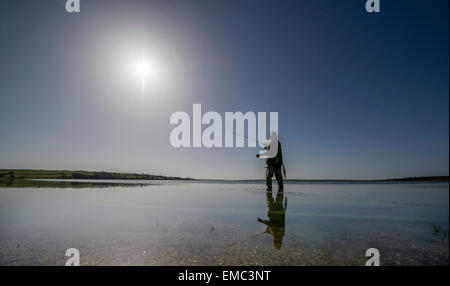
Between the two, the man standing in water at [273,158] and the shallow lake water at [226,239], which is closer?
the shallow lake water at [226,239]

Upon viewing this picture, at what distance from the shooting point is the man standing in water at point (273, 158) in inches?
726

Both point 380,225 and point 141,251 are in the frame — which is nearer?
point 141,251

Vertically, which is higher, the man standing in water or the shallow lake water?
the man standing in water

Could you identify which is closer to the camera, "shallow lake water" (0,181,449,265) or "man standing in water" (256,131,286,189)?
"shallow lake water" (0,181,449,265)

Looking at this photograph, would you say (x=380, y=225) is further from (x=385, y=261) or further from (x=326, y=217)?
(x=385, y=261)

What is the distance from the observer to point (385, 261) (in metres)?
4.27

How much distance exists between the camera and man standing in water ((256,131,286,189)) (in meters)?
18.4

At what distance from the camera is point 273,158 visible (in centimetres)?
1841

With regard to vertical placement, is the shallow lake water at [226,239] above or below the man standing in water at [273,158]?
below

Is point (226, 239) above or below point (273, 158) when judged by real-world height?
below
